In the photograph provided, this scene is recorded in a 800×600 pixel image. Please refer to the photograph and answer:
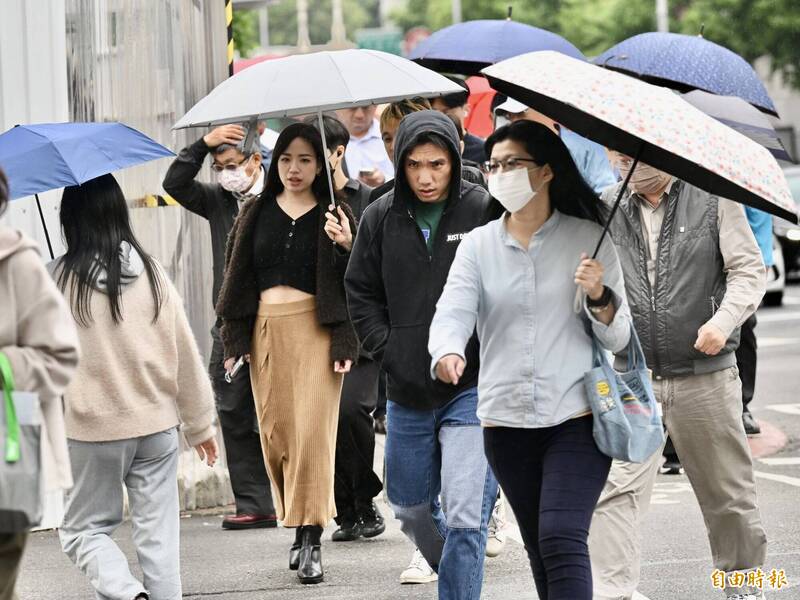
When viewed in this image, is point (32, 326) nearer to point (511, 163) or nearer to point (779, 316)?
point (511, 163)

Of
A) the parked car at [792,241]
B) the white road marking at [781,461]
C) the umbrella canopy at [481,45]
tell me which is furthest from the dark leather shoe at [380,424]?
the parked car at [792,241]

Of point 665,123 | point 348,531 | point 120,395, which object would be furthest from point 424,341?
point 348,531

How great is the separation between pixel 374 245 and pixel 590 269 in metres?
1.50

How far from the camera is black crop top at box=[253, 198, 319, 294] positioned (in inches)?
292

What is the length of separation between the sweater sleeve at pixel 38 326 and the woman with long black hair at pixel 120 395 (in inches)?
62.2

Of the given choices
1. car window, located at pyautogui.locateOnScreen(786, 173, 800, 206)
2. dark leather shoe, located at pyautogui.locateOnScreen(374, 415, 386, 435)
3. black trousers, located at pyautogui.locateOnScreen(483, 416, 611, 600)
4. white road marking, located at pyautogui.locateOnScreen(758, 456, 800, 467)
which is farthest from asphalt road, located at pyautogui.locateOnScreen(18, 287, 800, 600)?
car window, located at pyautogui.locateOnScreen(786, 173, 800, 206)

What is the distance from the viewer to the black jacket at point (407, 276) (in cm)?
616

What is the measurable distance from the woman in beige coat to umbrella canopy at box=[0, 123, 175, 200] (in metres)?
1.48

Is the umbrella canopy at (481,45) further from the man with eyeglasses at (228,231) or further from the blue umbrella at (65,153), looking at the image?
the blue umbrella at (65,153)

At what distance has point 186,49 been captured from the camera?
9.39m

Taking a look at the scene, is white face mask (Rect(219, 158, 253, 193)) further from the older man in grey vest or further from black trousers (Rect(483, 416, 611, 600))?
black trousers (Rect(483, 416, 611, 600))

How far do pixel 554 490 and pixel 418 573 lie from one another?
2383mm

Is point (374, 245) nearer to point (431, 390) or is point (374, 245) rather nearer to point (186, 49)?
point (431, 390)

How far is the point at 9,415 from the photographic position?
4.08 meters
